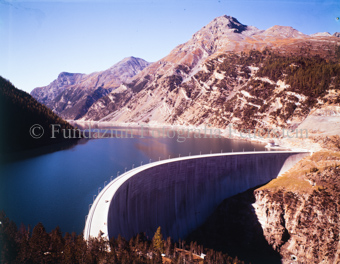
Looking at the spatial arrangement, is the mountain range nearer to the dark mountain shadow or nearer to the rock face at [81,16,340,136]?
A: the rock face at [81,16,340,136]

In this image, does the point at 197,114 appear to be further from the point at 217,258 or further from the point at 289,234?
the point at 217,258

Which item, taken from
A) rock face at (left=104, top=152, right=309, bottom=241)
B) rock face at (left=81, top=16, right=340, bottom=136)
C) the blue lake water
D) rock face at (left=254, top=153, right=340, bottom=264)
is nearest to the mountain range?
rock face at (left=81, top=16, right=340, bottom=136)

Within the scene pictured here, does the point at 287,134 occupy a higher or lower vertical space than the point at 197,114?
lower

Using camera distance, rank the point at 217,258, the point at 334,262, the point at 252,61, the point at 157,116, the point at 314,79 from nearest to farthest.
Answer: the point at 217,258
the point at 334,262
the point at 314,79
the point at 252,61
the point at 157,116

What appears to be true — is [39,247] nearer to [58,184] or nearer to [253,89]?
[58,184]

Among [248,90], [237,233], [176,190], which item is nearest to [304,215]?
[237,233]

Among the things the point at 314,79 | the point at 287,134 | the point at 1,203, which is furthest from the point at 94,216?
the point at 314,79
